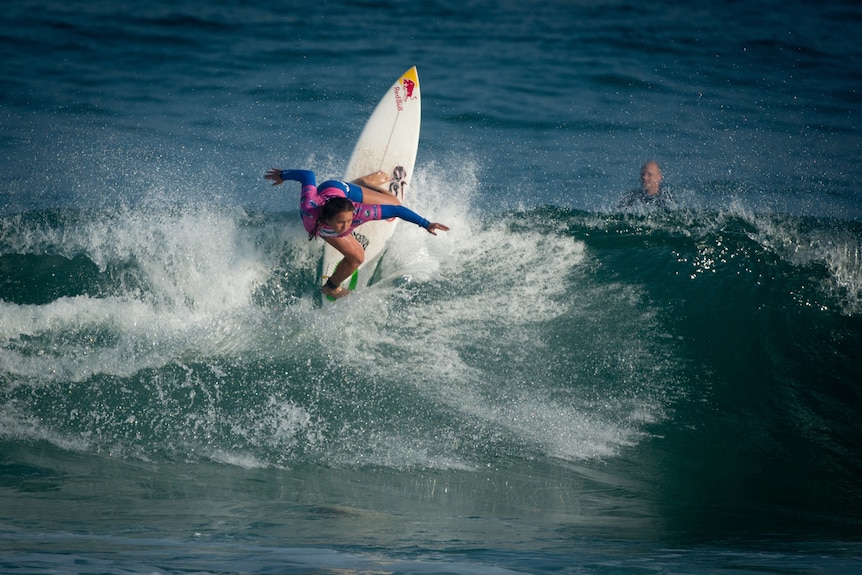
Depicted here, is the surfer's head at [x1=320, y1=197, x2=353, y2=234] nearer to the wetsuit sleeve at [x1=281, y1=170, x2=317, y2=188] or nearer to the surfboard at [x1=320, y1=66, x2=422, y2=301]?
the wetsuit sleeve at [x1=281, y1=170, x2=317, y2=188]

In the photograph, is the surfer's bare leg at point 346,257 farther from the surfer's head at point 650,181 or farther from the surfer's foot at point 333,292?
the surfer's head at point 650,181

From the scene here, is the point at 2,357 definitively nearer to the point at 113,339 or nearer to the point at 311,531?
the point at 113,339

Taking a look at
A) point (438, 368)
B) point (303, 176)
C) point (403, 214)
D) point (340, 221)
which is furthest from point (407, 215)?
point (438, 368)

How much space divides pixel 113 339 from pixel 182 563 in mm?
3436

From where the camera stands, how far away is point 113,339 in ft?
20.9

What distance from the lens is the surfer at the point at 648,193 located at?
8.57 m

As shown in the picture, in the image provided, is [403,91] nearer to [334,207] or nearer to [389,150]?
[389,150]

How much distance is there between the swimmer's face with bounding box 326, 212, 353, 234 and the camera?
6.13 meters

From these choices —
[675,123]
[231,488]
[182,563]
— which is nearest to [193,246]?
[231,488]

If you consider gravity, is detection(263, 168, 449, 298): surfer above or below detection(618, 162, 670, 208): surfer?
below

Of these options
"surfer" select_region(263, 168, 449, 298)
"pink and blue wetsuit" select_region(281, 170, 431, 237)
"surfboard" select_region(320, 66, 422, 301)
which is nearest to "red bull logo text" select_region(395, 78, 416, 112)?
"surfboard" select_region(320, 66, 422, 301)

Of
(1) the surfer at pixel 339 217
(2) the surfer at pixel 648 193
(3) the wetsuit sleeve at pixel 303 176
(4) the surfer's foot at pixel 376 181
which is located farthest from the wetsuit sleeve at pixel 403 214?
(2) the surfer at pixel 648 193

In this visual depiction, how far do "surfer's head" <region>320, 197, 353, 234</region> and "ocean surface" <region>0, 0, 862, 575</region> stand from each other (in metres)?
0.82

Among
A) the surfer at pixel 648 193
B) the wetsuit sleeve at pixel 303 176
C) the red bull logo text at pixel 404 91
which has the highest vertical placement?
the red bull logo text at pixel 404 91
